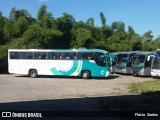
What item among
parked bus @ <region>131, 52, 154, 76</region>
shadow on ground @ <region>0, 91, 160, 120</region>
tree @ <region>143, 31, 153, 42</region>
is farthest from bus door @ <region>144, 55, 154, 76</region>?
tree @ <region>143, 31, 153, 42</region>

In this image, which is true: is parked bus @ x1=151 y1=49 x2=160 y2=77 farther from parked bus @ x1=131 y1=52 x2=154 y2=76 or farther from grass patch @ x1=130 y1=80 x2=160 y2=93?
grass patch @ x1=130 y1=80 x2=160 y2=93

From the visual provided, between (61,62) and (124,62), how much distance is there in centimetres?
732

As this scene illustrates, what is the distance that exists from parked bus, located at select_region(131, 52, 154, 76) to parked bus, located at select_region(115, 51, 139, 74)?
1.12 metres

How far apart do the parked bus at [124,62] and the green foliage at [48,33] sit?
5.43m

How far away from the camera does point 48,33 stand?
3806 centimetres

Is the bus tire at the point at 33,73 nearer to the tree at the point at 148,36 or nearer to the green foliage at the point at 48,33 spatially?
the green foliage at the point at 48,33

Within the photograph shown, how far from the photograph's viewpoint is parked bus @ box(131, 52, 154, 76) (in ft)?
107

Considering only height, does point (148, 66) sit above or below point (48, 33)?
below

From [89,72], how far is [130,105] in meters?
18.1

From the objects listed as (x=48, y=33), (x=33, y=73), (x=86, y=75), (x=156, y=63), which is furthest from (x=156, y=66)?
(x=48, y=33)

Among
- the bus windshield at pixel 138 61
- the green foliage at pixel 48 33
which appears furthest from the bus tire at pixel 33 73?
the bus windshield at pixel 138 61

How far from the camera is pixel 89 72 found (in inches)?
1233

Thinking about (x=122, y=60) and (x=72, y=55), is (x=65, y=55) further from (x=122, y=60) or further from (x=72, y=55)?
(x=122, y=60)

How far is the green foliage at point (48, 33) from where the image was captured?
3794 centimetres
